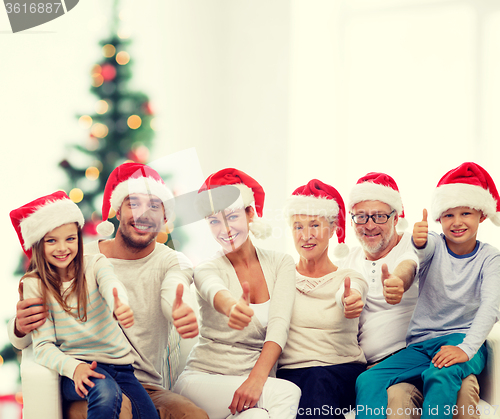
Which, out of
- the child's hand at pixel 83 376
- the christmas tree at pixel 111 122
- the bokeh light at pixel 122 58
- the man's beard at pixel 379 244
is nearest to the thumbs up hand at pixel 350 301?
the man's beard at pixel 379 244

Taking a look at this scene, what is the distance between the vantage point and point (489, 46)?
2582 millimetres

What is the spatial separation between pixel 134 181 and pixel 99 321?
18.9 inches

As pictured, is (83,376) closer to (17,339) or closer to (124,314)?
(124,314)

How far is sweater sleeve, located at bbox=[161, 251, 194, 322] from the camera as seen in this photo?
1555 millimetres

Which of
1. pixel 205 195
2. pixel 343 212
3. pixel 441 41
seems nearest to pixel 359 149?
pixel 441 41

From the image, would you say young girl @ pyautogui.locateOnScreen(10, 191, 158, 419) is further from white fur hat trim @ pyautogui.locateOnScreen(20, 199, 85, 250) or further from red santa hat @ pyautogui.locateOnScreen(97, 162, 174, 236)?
red santa hat @ pyautogui.locateOnScreen(97, 162, 174, 236)

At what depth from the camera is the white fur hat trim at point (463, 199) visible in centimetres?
169

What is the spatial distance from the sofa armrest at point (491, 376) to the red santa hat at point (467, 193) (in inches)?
17.5

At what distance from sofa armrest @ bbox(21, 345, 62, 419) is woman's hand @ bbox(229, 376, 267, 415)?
1.74ft

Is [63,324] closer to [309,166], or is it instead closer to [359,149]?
[309,166]

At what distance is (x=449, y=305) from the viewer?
1669mm

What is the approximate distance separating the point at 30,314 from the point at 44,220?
11.5 inches

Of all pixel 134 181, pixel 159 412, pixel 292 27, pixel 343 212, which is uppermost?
pixel 292 27

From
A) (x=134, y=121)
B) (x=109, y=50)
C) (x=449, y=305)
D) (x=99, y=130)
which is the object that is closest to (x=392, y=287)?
(x=449, y=305)
